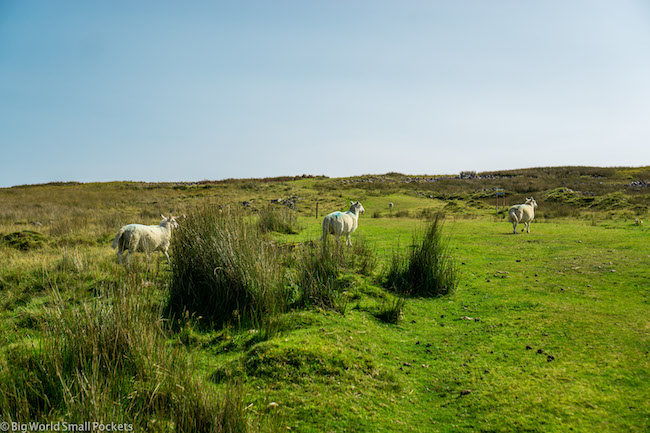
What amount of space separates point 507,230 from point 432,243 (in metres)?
10.0

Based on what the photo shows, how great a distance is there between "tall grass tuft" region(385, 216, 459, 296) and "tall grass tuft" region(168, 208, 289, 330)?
2807mm

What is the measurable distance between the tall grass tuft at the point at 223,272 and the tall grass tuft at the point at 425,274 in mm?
2807

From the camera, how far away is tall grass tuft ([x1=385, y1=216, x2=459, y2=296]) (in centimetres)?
805

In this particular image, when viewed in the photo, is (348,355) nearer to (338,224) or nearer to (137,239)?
(338,224)

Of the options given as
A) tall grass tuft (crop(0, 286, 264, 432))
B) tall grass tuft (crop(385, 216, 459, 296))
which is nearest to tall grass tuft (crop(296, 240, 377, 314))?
tall grass tuft (crop(385, 216, 459, 296))

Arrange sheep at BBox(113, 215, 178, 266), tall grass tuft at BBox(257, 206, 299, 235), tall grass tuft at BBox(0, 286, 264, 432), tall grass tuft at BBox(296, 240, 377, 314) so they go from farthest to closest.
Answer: tall grass tuft at BBox(257, 206, 299, 235)
sheep at BBox(113, 215, 178, 266)
tall grass tuft at BBox(296, 240, 377, 314)
tall grass tuft at BBox(0, 286, 264, 432)

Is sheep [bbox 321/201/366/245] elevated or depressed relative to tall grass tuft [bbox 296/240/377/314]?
elevated

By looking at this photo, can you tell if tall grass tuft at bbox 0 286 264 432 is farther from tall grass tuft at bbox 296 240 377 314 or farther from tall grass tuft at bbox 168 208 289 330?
tall grass tuft at bbox 296 240 377 314

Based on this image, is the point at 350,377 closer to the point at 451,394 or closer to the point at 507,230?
the point at 451,394

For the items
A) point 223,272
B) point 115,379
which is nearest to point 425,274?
point 223,272

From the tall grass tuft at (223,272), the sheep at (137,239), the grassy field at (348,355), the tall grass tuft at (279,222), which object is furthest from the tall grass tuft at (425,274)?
the tall grass tuft at (279,222)

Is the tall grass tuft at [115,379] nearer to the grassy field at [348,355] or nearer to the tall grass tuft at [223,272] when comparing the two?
the grassy field at [348,355]

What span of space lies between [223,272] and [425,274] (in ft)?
13.9

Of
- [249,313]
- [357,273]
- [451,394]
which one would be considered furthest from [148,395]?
[357,273]
